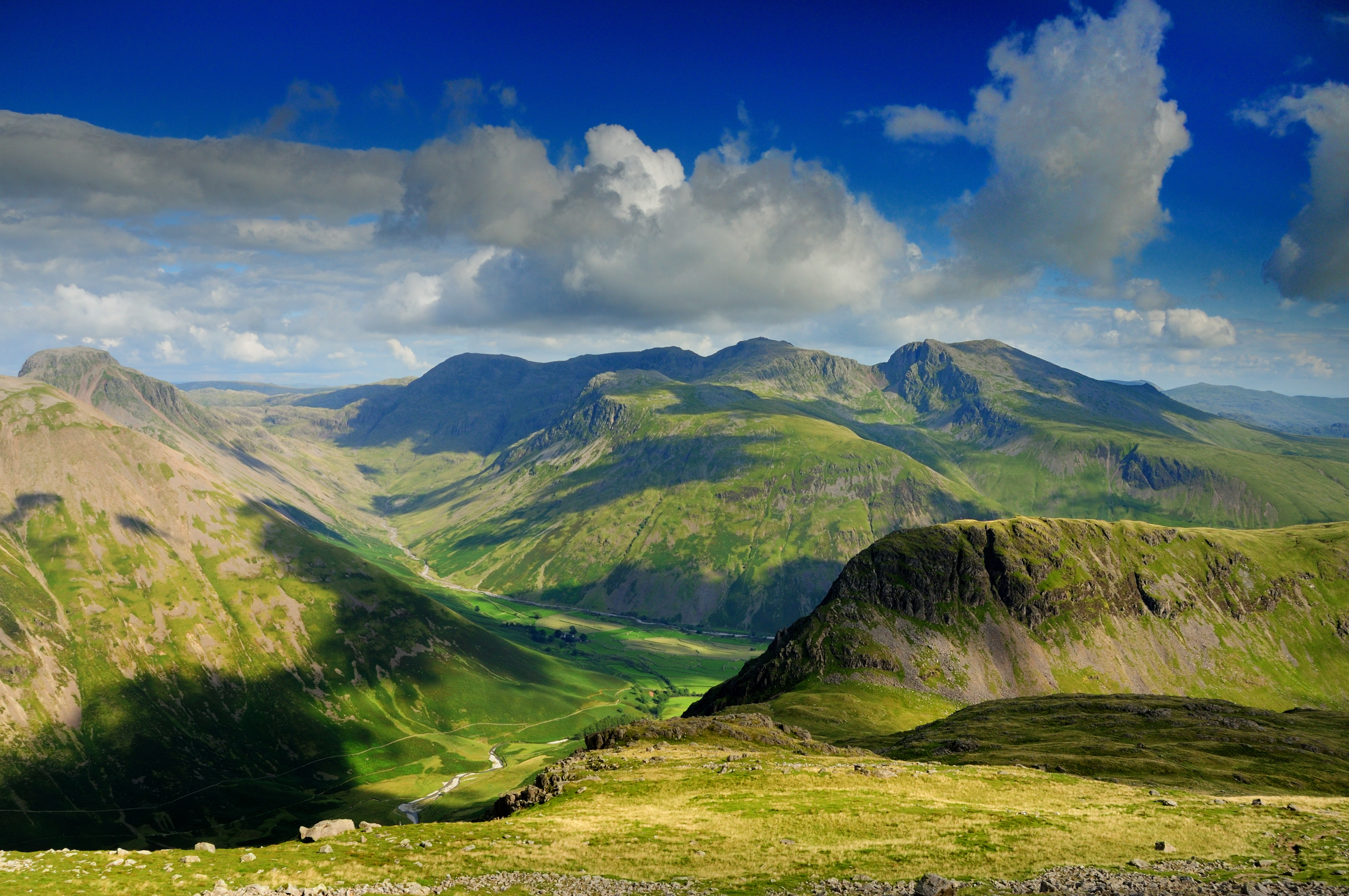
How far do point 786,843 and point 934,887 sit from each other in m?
15.4

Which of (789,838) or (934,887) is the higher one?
(934,887)

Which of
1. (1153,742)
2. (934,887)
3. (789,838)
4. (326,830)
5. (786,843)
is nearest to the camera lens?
(934,887)

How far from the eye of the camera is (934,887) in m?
37.2

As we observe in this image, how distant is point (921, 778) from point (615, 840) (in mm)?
39741

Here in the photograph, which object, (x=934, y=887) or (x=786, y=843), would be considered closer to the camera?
(x=934, y=887)

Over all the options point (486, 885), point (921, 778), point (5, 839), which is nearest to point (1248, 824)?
point (921, 778)

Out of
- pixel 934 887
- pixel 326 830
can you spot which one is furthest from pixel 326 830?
pixel 934 887

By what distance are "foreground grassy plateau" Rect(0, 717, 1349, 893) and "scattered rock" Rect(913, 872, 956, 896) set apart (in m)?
1.90

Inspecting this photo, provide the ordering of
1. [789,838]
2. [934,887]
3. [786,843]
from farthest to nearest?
[789,838] < [786,843] < [934,887]

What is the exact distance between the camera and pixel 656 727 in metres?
113

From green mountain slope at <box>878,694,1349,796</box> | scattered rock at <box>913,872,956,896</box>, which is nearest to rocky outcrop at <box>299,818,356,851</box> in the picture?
scattered rock at <box>913,872,956,896</box>

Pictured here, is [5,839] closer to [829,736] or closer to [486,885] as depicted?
[829,736]

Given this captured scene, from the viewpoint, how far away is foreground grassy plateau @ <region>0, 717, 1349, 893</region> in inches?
1697

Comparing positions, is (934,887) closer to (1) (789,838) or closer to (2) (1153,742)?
(1) (789,838)
